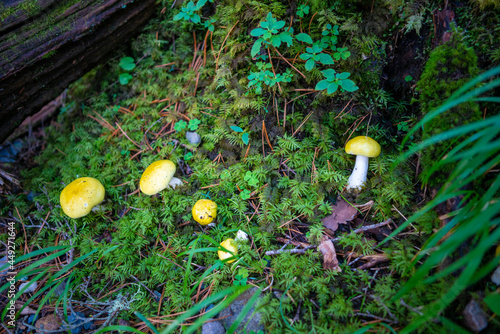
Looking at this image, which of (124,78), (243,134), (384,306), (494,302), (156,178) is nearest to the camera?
(494,302)

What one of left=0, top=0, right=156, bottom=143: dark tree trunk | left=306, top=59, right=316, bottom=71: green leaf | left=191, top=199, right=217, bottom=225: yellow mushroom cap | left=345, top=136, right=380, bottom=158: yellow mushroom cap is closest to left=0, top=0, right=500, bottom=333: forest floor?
→ left=306, top=59, right=316, bottom=71: green leaf

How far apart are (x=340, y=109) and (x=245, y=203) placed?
4.49 ft

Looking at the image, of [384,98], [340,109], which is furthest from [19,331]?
[384,98]

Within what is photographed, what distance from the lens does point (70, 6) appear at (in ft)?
9.71

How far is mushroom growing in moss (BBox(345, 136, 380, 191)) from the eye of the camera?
2.36 m

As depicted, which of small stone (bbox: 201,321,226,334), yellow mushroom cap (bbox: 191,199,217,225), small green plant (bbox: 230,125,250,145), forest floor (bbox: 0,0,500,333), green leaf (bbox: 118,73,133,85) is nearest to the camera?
forest floor (bbox: 0,0,500,333)

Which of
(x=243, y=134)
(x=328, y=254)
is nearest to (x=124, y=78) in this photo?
(x=243, y=134)

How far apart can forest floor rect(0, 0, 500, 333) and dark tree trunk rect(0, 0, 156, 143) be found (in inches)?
21.6

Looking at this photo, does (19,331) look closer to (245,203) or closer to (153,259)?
(153,259)

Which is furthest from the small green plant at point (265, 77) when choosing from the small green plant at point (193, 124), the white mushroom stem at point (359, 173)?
the white mushroom stem at point (359, 173)

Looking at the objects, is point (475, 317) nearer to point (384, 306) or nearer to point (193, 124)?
point (384, 306)

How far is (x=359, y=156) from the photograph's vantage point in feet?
8.41

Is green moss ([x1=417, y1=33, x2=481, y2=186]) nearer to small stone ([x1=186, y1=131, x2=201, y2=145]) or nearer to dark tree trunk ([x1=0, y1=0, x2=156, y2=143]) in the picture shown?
small stone ([x1=186, y1=131, x2=201, y2=145])

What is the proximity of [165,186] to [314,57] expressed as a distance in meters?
1.94
